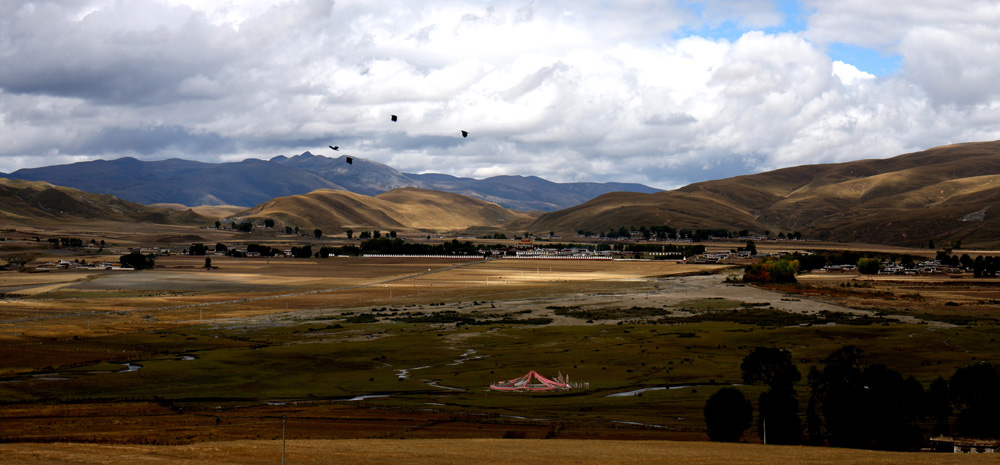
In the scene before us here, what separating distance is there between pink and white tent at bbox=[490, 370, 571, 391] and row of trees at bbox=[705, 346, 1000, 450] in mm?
18415

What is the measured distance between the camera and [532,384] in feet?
201

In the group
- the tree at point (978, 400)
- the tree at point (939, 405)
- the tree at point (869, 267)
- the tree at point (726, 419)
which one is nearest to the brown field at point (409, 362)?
the tree at point (726, 419)

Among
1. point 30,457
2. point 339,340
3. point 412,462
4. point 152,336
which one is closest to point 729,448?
point 412,462

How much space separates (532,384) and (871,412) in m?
25.5

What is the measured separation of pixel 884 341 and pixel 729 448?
51426 millimetres

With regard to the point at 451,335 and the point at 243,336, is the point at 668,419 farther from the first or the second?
the point at 243,336

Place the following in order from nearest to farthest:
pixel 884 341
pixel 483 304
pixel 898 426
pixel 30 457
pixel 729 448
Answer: pixel 30 457 < pixel 729 448 < pixel 898 426 < pixel 884 341 < pixel 483 304

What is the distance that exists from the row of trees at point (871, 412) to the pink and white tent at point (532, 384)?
18.4 m

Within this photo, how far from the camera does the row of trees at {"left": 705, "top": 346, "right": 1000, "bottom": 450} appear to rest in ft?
138

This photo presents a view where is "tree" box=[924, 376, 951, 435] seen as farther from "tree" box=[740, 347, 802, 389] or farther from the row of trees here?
"tree" box=[740, 347, 802, 389]

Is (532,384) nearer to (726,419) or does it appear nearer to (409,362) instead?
(409,362)

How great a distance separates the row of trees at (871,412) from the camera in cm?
4212

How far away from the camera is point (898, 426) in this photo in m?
42.3

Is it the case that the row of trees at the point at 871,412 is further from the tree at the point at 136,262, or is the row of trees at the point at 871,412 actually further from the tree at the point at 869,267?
the tree at the point at 136,262
